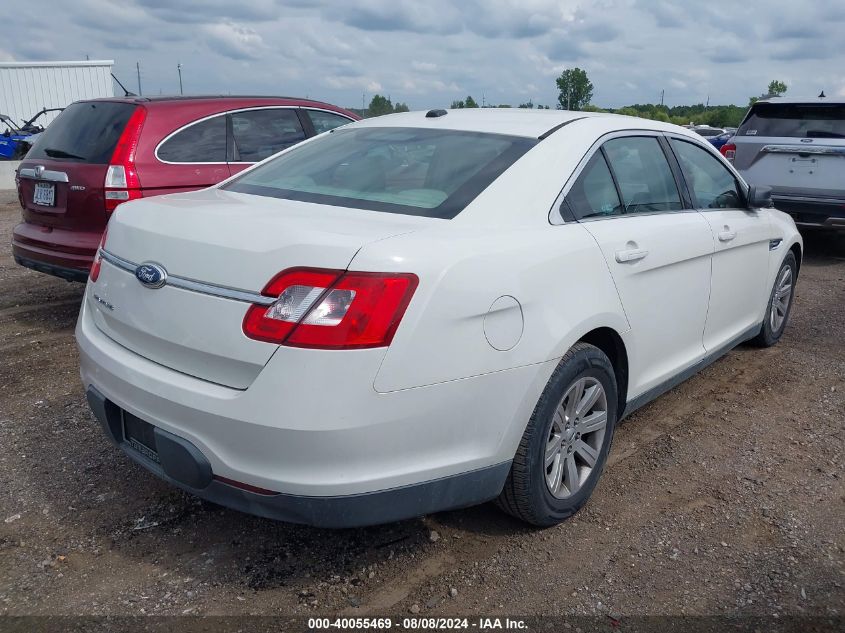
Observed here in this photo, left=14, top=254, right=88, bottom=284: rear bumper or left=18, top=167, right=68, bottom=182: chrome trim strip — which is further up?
left=18, top=167, right=68, bottom=182: chrome trim strip

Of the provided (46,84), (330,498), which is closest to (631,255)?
(330,498)

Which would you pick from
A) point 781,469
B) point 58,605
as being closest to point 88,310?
point 58,605

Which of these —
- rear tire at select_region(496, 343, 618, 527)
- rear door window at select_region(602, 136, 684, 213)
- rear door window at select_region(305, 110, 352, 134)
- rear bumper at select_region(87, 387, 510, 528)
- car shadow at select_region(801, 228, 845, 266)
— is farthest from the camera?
car shadow at select_region(801, 228, 845, 266)

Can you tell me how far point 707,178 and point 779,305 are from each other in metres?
1.68

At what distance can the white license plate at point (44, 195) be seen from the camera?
5.62m

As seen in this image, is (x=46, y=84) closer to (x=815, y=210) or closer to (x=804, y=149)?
(x=804, y=149)

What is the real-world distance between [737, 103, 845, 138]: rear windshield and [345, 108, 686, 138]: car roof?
17.8 feet

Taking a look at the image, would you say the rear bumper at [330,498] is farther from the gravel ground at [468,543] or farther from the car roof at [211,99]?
the car roof at [211,99]

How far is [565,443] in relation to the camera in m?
3.08

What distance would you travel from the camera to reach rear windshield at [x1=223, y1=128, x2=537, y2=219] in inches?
116

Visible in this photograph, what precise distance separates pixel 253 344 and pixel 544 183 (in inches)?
54.6

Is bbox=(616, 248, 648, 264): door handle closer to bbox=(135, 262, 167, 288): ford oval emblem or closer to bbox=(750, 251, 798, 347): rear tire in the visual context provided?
bbox=(135, 262, 167, 288): ford oval emblem

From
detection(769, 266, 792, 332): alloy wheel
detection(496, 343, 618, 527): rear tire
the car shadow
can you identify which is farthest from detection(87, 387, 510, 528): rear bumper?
the car shadow

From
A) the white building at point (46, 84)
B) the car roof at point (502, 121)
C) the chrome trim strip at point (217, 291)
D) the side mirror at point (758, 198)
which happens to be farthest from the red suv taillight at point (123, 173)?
the white building at point (46, 84)
